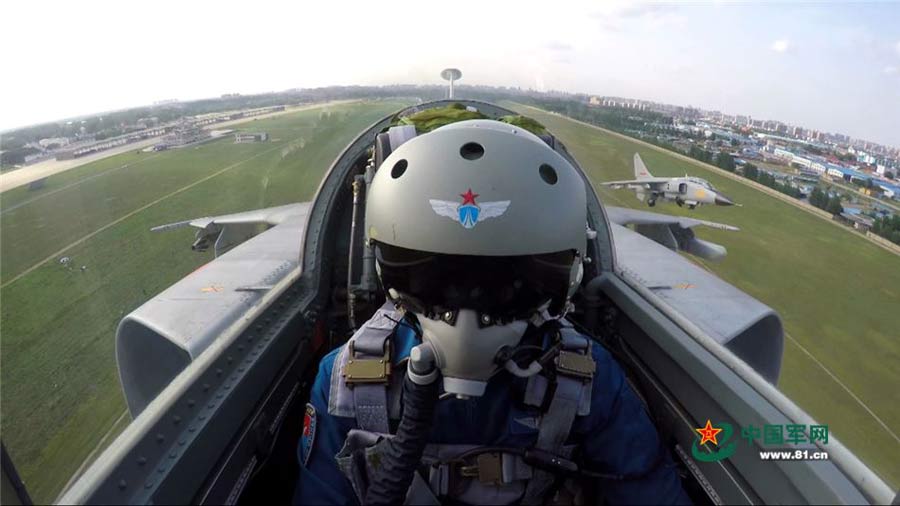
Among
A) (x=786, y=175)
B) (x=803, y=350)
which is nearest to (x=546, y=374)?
(x=786, y=175)

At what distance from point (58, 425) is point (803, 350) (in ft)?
40.4

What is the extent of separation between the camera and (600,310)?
239 cm

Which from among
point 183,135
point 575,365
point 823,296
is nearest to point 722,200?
point 823,296

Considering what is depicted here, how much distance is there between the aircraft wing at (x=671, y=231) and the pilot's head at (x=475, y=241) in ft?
16.1

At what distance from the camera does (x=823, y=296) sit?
12984 millimetres

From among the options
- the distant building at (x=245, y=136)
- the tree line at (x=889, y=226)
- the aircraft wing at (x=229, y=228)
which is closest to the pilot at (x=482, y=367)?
the tree line at (x=889, y=226)

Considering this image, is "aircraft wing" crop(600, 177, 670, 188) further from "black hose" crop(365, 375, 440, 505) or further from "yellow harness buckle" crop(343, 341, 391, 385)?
"black hose" crop(365, 375, 440, 505)

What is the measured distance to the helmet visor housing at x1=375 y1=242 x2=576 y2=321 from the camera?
1.28 m

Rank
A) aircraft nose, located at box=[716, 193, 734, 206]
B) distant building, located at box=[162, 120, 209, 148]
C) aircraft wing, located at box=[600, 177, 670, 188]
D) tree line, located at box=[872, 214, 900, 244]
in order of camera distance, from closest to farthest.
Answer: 1. tree line, located at box=[872, 214, 900, 244]
2. distant building, located at box=[162, 120, 209, 148]
3. aircraft nose, located at box=[716, 193, 734, 206]
4. aircraft wing, located at box=[600, 177, 670, 188]

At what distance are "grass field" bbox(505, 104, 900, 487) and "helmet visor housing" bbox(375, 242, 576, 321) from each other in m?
5.10

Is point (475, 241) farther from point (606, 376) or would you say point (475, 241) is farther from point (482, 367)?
point (606, 376)

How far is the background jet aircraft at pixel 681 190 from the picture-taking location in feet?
47.7

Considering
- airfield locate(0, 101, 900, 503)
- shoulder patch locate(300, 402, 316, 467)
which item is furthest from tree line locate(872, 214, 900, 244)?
shoulder patch locate(300, 402, 316, 467)

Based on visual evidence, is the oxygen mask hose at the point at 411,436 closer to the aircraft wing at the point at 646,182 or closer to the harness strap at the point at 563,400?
the harness strap at the point at 563,400
